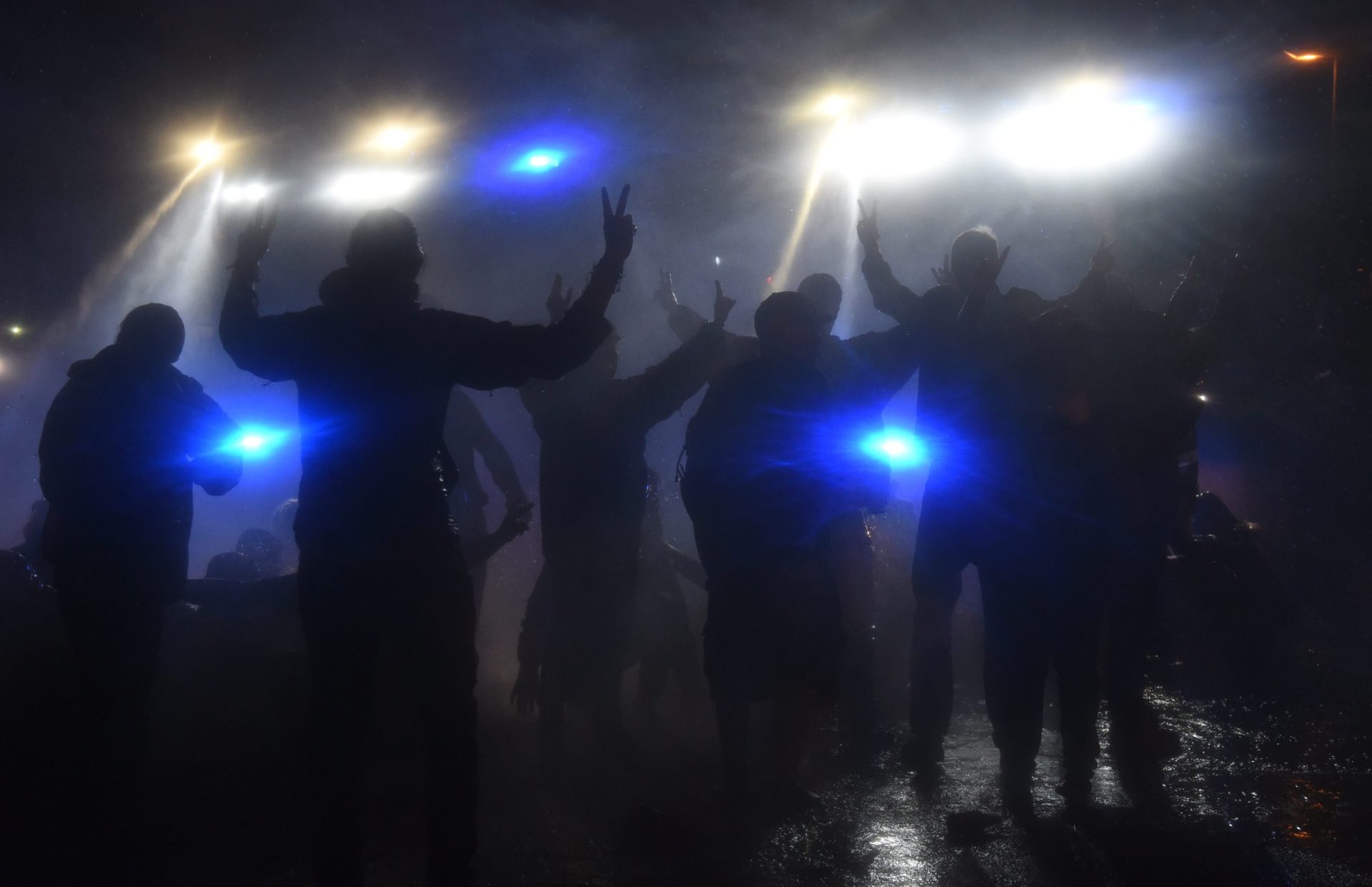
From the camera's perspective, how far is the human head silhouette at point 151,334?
3.15 metres

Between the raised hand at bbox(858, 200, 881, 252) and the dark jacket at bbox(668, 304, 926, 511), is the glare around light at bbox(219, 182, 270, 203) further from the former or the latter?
the raised hand at bbox(858, 200, 881, 252)

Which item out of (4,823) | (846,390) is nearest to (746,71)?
(846,390)

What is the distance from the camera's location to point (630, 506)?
381 centimetres

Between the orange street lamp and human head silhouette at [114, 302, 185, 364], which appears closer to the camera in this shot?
Result: human head silhouette at [114, 302, 185, 364]

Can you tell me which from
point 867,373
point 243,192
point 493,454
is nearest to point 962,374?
point 867,373

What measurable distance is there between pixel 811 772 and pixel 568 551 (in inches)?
58.4

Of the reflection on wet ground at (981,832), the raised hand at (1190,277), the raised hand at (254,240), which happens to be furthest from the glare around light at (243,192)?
the raised hand at (1190,277)

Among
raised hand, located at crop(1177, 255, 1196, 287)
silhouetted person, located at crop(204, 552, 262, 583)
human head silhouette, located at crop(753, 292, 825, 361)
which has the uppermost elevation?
raised hand, located at crop(1177, 255, 1196, 287)

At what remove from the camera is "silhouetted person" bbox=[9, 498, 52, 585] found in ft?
16.2

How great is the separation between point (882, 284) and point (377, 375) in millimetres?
2532

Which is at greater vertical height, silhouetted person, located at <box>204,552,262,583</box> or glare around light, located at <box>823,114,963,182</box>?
glare around light, located at <box>823,114,963,182</box>

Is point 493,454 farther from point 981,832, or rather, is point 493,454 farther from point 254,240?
point 981,832

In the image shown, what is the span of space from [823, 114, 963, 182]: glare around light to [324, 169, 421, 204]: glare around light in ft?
17.3

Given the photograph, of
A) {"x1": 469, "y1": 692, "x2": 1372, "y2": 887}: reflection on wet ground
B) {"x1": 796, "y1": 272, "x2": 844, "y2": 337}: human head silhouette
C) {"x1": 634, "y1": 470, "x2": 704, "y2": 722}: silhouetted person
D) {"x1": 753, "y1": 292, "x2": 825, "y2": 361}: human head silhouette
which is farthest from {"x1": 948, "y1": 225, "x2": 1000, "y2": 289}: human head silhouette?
{"x1": 469, "y1": 692, "x2": 1372, "y2": 887}: reflection on wet ground
